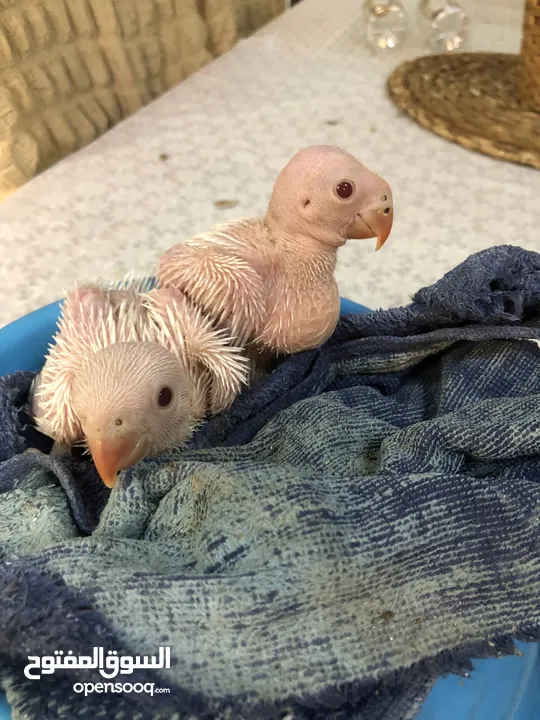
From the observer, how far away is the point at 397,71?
1108 mm

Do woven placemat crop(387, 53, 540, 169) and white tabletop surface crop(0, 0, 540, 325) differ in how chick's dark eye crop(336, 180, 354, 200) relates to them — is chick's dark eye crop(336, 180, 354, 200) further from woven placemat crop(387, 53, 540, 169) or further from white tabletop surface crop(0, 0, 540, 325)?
woven placemat crop(387, 53, 540, 169)

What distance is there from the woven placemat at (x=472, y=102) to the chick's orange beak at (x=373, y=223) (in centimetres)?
58

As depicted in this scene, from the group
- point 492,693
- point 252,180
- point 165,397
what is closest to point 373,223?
point 165,397

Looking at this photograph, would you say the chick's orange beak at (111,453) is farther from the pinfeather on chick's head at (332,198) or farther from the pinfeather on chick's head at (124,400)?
the pinfeather on chick's head at (332,198)

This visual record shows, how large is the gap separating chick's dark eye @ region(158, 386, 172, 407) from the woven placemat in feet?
2.43

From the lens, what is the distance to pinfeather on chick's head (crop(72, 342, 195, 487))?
361 mm

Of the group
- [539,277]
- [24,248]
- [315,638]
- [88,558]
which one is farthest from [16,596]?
[24,248]

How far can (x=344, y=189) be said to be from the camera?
17.1 inches

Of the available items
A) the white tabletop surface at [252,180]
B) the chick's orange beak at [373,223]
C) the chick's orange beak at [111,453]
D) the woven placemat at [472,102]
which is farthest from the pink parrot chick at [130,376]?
the woven placemat at [472,102]

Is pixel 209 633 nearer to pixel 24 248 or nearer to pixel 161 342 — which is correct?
pixel 161 342

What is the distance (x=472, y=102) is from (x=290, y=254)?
2.22 ft
